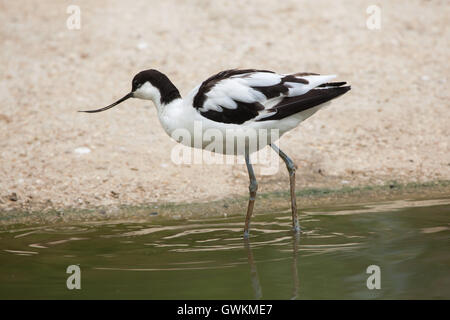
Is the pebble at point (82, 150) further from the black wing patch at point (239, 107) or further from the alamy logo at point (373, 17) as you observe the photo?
the alamy logo at point (373, 17)

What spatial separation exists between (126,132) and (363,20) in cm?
407

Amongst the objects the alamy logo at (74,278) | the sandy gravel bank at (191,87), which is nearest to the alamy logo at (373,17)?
the sandy gravel bank at (191,87)

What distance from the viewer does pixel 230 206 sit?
6.61 metres

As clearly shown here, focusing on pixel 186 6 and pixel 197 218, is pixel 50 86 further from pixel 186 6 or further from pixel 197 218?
pixel 197 218

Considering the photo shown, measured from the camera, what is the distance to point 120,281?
4539 mm

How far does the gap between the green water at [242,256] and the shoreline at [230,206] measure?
0.21 m

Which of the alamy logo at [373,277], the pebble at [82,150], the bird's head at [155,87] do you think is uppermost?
the bird's head at [155,87]

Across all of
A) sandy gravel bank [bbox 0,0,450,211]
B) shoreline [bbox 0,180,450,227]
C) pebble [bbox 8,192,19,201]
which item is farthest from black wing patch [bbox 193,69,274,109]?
pebble [bbox 8,192,19,201]

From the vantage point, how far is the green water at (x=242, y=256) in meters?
4.33

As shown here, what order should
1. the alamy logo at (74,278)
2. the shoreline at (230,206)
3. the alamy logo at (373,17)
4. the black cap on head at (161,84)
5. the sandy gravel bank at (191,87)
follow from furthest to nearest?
the alamy logo at (373,17) < the sandy gravel bank at (191,87) < the shoreline at (230,206) < the black cap on head at (161,84) < the alamy logo at (74,278)

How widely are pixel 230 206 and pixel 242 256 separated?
159 centimetres

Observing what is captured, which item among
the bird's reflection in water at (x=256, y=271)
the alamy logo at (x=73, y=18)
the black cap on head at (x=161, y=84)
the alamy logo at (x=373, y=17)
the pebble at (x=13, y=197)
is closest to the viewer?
the bird's reflection in water at (x=256, y=271)

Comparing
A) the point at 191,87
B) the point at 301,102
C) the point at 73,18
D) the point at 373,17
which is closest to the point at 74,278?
the point at 301,102

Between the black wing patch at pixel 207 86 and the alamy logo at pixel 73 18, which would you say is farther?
the alamy logo at pixel 73 18
